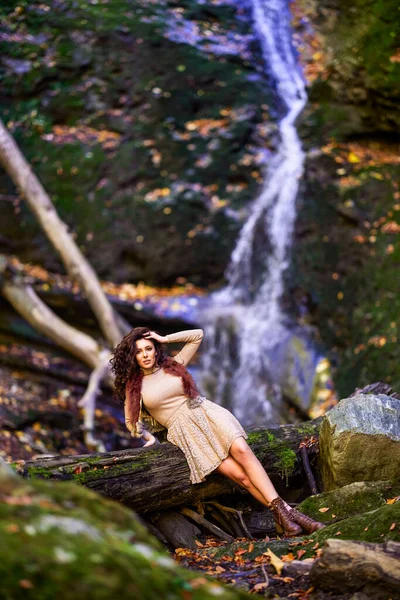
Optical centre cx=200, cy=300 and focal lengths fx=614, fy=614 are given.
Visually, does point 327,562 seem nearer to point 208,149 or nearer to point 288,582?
point 288,582

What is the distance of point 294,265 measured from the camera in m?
10.2

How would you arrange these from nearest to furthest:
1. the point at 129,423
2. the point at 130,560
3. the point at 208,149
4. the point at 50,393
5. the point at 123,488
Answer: the point at 130,560
the point at 123,488
the point at 129,423
the point at 50,393
the point at 208,149

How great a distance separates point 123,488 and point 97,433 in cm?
418

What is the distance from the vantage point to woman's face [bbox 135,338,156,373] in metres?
4.66

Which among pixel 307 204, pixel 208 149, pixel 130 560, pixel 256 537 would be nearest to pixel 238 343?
pixel 307 204

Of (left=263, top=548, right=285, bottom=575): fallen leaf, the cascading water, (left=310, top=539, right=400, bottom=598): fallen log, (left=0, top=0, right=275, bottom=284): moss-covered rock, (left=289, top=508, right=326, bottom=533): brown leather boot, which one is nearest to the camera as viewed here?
(left=310, top=539, right=400, bottom=598): fallen log

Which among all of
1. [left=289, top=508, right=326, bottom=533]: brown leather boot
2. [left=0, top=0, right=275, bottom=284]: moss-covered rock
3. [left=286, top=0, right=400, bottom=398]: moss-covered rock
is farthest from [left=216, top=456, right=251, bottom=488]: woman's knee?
[left=0, top=0, right=275, bottom=284]: moss-covered rock

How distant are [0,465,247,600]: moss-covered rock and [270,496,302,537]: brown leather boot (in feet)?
7.75

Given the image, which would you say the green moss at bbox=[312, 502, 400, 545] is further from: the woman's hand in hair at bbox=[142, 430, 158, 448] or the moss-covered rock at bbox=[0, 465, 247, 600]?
the moss-covered rock at bbox=[0, 465, 247, 600]

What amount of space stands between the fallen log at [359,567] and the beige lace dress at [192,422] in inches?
61.4

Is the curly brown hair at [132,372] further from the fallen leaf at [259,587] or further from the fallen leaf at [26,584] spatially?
the fallen leaf at [26,584]

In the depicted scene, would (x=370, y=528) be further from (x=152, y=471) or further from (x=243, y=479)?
(x=152, y=471)

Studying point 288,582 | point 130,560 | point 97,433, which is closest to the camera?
point 130,560

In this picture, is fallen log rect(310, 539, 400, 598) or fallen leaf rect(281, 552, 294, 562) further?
fallen leaf rect(281, 552, 294, 562)
